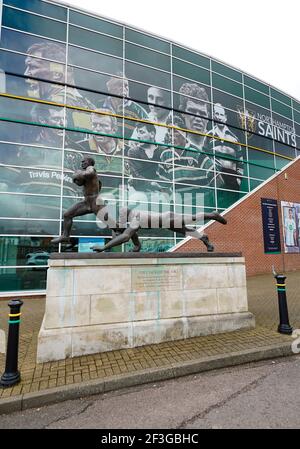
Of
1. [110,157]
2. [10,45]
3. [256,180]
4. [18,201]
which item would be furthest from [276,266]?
[10,45]

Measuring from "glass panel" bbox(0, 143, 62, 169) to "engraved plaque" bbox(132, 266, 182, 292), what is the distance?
909cm

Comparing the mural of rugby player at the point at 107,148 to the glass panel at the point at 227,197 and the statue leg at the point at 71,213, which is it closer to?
the glass panel at the point at 227,197

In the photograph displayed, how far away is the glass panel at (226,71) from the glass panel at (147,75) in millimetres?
3993

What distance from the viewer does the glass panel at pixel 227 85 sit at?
17703mm

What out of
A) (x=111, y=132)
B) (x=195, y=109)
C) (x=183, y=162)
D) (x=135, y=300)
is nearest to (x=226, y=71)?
(x=195, y=109)

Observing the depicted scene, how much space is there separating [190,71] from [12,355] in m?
18.1

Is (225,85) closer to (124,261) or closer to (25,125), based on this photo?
(25,125)

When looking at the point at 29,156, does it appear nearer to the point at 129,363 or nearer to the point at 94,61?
the point at 94,61

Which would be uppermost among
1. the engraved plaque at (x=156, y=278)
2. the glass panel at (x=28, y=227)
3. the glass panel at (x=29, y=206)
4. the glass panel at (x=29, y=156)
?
the glass panel at (x=29, y=156)

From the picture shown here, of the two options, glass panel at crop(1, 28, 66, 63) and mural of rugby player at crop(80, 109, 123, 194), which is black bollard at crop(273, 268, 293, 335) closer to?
mural of rugby player at crop(80, 109, 123, 194)

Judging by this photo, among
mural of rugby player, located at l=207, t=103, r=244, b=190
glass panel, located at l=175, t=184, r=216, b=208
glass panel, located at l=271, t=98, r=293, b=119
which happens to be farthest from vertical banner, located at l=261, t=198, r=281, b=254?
glass panel, located at l=271, t=98, r=293, b=119

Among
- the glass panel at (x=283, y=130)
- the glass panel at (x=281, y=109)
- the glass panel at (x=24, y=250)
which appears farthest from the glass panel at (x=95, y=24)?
the glass panel at (x=283, y=130)

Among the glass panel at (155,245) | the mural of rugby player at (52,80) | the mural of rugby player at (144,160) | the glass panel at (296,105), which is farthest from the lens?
the glass panel at (296,105)

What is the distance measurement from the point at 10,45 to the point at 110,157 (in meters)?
6.83
